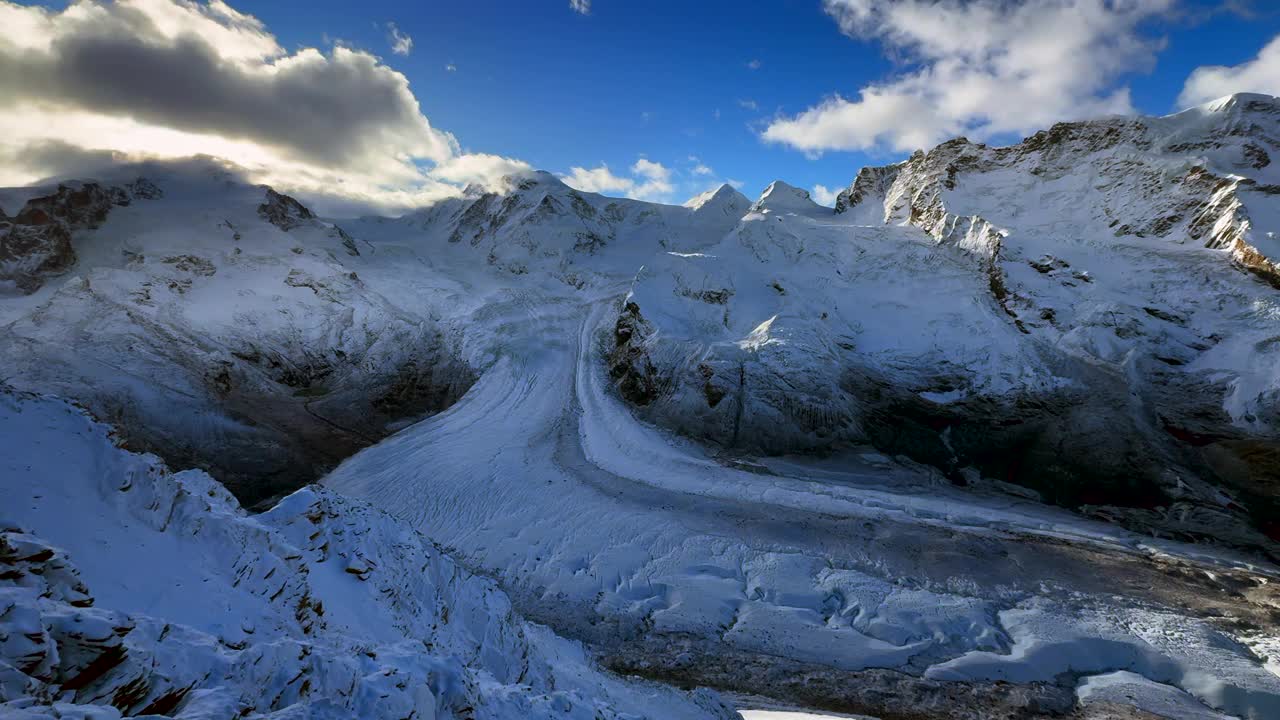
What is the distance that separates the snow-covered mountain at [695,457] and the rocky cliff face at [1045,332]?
0.99ft

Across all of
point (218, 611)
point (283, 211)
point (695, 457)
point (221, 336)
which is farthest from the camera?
point (283, 211)

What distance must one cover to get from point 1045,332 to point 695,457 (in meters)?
30.2

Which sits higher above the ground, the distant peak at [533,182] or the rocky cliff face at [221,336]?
the distant peak at [533,182]

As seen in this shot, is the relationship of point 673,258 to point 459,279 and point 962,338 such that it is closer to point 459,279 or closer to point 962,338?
point 962,338

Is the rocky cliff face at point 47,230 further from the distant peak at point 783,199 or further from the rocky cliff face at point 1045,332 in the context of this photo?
the distant peak at point 783,199

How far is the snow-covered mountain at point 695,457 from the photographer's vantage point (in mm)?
10938

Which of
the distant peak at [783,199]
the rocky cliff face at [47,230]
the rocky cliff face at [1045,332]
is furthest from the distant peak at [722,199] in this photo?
the rocky cliff face at [47,230]

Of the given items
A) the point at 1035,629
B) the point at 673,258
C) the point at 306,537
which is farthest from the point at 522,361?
the point at 1035,629

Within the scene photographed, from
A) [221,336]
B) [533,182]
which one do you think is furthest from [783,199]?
[221,336]

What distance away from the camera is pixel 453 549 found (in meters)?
28.8

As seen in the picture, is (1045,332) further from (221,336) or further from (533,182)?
(533,182)

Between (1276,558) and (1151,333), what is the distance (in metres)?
18.3

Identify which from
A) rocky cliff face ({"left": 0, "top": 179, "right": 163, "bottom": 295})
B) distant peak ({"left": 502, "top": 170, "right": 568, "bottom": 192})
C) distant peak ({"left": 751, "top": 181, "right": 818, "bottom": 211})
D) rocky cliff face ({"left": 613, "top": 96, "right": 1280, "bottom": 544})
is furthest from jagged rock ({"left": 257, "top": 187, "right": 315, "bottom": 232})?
distant peak ({"left": 751, "top": 181, "right": 818, "bottom": 211})

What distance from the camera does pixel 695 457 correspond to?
38188mm
